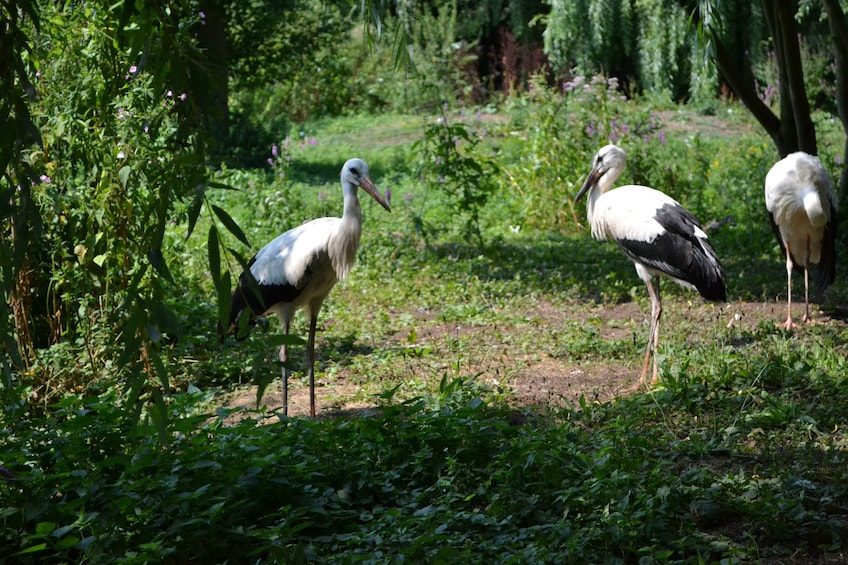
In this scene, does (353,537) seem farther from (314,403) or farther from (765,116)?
(765,116)

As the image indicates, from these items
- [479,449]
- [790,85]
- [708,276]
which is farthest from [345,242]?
[790,85]

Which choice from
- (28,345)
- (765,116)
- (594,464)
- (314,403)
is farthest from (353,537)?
(765,116)

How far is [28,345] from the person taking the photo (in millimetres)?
6105

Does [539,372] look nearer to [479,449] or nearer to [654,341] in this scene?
[654,341]

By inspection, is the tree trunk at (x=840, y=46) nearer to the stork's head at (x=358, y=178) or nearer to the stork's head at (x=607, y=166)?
the stork's head at (x=607, y=166)

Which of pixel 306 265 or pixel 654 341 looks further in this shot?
pixel 654 341

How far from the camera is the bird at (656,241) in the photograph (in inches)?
252

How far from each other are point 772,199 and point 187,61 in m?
5.98

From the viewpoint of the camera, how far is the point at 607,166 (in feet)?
24.7

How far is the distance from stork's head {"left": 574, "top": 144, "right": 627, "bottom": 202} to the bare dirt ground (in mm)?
1043

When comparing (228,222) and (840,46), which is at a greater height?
(840,46)

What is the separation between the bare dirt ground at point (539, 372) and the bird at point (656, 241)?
0.30 meters

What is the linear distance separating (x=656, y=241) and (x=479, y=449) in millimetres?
2701

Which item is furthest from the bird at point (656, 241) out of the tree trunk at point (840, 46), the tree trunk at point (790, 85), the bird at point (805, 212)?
the tree trunk at point (840, 46)
